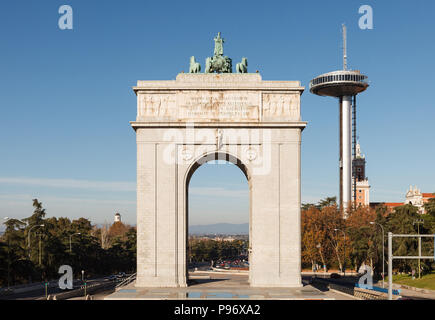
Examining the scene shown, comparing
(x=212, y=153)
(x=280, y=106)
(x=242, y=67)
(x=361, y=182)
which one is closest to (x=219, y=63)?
(x=242, y=67)

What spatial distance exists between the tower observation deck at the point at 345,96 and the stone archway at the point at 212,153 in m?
93.6

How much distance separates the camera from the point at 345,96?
443 ft

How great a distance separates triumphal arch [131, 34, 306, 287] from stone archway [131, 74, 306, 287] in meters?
0.09

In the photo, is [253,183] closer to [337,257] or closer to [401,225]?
[401,225]

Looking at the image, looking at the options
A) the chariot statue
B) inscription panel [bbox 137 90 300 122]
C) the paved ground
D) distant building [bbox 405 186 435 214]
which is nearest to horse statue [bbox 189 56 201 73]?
the chariot statue

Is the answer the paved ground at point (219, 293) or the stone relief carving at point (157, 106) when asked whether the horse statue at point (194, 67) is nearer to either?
the stone relief carving at point (157, 106)

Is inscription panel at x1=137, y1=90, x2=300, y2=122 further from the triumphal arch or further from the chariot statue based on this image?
the chariot statue

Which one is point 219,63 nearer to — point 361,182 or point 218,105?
point 218,105

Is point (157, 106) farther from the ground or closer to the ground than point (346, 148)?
closer to the ground

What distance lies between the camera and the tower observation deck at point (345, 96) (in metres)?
129

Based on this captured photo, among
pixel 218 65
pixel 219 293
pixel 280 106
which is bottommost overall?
pixel 219 293

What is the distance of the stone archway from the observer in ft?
131

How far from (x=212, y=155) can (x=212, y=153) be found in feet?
1.64
